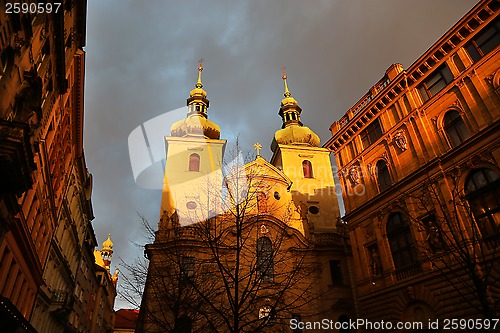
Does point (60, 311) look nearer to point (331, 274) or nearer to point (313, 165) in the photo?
point (331, 274)

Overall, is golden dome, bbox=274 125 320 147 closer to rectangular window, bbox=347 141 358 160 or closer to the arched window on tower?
rectangular window, bbox=347 141 358 160

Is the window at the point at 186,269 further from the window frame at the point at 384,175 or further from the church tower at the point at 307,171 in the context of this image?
the church tower at the point at 307,171

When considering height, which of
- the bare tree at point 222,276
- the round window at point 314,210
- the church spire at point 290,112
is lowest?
the bare tree at point 222,276

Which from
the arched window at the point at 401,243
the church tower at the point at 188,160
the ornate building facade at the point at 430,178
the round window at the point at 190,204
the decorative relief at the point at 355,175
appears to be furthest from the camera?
the church tower at the point at 188,160

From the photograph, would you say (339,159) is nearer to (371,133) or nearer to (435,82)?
(371,133)

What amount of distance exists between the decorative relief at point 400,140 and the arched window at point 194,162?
23.2m

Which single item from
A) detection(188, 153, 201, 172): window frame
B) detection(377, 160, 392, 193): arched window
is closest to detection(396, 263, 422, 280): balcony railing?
detection(377, 160, 392, 193): arched window

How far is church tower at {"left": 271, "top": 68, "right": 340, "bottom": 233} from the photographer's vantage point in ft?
130

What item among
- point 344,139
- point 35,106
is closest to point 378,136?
point 344,139

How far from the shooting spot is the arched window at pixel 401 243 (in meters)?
20.7

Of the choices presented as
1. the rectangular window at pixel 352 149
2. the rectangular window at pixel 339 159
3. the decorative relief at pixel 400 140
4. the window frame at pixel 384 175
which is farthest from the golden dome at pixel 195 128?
the decorative relief at pixel 400 140

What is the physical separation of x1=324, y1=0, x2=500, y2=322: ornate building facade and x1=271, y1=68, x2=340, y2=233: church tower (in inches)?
473

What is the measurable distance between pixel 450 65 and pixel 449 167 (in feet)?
21.7

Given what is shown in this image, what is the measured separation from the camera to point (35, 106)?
38.2ft
